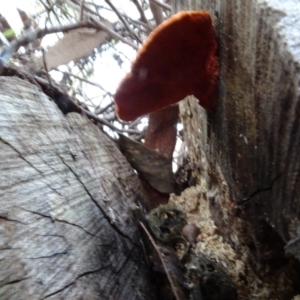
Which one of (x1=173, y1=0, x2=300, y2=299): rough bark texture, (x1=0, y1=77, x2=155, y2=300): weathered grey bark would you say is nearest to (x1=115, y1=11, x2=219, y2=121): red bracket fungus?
(x1=173, y1=0, x2=300, y2=299): rough bark texture

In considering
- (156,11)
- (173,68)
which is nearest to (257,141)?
(173,68)

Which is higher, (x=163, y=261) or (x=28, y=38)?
(x=28, y=38)

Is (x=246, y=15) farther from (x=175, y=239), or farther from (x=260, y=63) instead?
(x=175, y=239)

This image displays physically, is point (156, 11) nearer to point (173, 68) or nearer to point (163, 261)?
point (173, 68)

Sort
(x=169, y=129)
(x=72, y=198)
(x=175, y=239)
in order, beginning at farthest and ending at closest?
1. (x=169, y=129)
2. (x=175, y=239)
3. (x=72, y=198)

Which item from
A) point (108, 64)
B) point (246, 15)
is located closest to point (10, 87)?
point (246, 15)

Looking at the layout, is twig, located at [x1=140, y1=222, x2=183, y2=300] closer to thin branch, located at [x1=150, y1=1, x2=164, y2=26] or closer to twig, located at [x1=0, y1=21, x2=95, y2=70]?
twig, located at [x1=0, y1=21, x2=95, y2=70]

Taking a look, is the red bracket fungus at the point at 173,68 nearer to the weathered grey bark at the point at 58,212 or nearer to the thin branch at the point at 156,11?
the weathered grey bark at the point at 58,212
